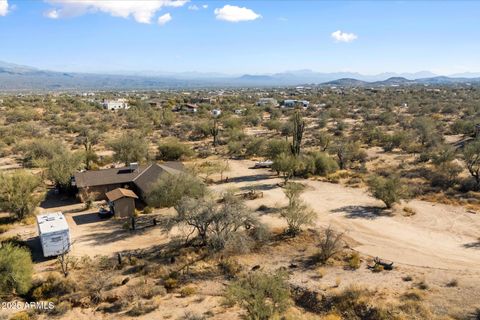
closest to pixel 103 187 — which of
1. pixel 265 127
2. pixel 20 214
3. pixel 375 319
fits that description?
pixel 20 214

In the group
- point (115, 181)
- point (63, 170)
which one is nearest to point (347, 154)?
point (115, 181)

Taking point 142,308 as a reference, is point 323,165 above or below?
above

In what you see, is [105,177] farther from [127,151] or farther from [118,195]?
[127,151]

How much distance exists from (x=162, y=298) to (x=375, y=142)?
169 feet

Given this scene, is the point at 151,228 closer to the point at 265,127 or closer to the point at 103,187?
the point at 103,187

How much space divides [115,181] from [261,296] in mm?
24373

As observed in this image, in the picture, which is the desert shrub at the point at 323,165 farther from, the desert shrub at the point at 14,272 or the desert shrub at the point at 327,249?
the desert shrub at the point at 14,272

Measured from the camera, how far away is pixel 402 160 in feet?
170

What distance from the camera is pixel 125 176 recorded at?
38.9 metres

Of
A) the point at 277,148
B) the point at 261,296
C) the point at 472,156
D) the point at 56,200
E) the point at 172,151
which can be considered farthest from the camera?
the point at 172,151

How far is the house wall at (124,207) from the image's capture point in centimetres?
3300

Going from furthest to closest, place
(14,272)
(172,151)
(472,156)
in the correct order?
(172,151) → (472,156) → (14,272)

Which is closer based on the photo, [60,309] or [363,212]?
[60,309]

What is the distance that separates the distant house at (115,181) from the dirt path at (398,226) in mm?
7325
